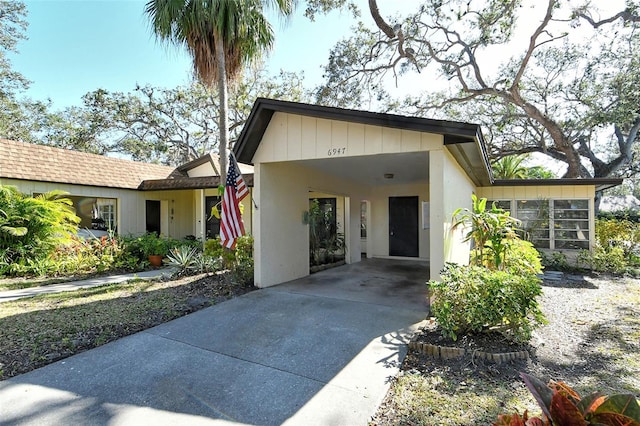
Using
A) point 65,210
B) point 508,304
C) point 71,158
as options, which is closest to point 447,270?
point 508,304

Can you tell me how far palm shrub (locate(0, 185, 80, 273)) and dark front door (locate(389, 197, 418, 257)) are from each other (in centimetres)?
1031

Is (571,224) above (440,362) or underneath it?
above

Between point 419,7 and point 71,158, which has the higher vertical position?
point 419,7

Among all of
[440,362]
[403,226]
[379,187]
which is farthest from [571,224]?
[440,362]

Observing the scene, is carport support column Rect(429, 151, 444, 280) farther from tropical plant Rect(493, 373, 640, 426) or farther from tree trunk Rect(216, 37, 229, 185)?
tree trunk Rect(216, 37, 229, 185)

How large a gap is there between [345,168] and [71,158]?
971 cm

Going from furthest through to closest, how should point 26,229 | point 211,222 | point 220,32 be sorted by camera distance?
point 211,222, point 26,229, point 220,32

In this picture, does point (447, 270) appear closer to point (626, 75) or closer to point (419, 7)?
point (419, 7)

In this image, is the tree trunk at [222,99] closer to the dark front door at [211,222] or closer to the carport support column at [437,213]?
the carport support column at [437,213]

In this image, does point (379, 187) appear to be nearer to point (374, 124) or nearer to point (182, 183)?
point (374, 124)

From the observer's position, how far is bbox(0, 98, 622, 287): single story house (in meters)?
5.44

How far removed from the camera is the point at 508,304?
12.4 ft

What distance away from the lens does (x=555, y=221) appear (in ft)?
33.7

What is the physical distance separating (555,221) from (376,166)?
6.75m
